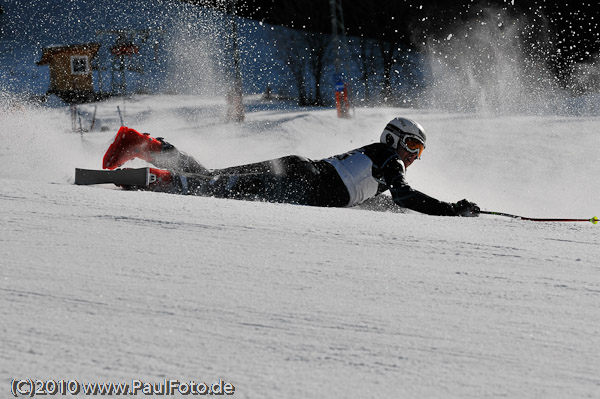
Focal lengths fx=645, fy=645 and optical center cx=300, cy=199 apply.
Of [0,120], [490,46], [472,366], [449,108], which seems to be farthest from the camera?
[490,46]

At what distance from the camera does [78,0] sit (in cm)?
3816

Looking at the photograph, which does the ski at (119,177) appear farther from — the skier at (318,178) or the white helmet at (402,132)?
the white helmet at (402,132)

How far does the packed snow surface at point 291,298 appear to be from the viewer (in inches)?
59.6

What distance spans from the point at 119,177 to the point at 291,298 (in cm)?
310

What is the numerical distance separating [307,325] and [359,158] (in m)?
3.25

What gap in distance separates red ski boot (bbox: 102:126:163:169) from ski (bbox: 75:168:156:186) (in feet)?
1.25

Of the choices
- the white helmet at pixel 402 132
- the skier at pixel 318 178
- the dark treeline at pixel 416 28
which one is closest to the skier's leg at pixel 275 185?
the skier at pixel 318 178

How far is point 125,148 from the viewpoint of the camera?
528cm

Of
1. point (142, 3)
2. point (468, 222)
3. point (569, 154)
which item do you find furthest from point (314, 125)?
point (142, 3)

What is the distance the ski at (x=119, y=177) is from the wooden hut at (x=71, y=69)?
2106 cm

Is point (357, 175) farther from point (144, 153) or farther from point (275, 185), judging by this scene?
point (144, 153)

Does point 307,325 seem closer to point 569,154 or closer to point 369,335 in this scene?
point 369,335

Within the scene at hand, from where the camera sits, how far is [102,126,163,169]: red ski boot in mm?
5219

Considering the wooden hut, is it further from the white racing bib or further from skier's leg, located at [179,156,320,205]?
the white racing bib
